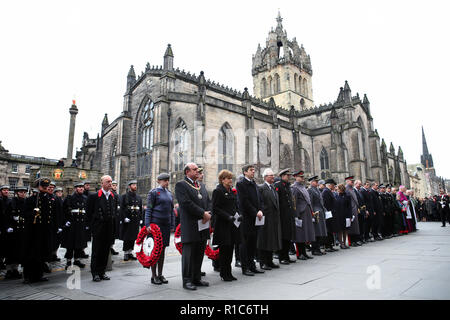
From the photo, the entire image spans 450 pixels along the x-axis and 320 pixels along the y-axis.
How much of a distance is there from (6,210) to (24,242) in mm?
1660

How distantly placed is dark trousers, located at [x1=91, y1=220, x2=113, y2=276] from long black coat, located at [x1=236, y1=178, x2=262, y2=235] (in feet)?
8.27

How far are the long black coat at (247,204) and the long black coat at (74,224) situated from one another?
160 inches

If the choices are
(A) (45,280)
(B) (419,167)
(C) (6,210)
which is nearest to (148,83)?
(C) (6,210)

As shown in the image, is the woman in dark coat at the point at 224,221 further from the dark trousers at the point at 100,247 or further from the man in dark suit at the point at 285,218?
the dark trousers at the point at 100,247

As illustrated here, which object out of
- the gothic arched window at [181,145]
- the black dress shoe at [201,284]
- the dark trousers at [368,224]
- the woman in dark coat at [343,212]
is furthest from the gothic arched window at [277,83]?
the black dress shoe at [201,284]

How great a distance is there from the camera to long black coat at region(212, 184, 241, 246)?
189 inches

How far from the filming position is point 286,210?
6.45 metres

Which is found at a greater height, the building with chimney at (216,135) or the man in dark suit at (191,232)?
the building with chimney at (216,135)

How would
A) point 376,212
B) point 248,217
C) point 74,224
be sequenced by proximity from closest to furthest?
point 248,217, point 74,224, point 376,212

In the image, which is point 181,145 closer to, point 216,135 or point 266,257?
point 216,135

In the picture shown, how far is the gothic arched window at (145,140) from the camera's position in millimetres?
26081

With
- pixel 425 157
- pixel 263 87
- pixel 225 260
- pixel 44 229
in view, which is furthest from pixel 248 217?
pixel 425 157

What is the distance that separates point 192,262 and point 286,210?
2788 mm
